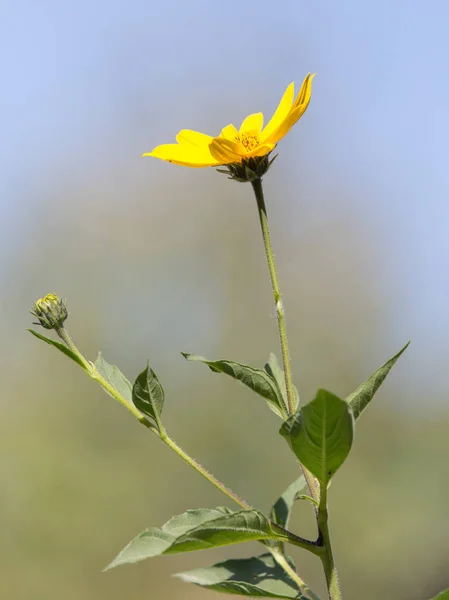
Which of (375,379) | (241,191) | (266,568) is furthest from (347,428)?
(241,191)

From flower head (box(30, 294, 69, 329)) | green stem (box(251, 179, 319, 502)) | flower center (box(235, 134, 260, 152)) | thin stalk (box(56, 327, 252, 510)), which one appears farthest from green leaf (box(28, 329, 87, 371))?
flower center (box(235, 134, 260, 152))

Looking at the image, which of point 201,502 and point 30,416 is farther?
point 30,416

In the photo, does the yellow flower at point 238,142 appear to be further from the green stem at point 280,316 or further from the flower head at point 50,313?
the flower head at point 50,313

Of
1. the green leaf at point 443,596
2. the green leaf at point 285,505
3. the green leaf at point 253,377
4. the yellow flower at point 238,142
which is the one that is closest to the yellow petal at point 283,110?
the yellow flower at point 238,142

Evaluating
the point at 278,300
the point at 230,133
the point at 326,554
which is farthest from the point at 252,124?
the point at 326,554

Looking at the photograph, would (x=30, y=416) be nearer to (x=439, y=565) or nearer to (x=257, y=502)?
(x=257, y=502)

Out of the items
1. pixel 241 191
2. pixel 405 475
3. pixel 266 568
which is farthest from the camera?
pixel 241 191

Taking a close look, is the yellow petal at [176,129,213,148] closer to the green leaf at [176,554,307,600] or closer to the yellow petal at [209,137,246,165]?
the yellow petal at [209,137,246,165]
